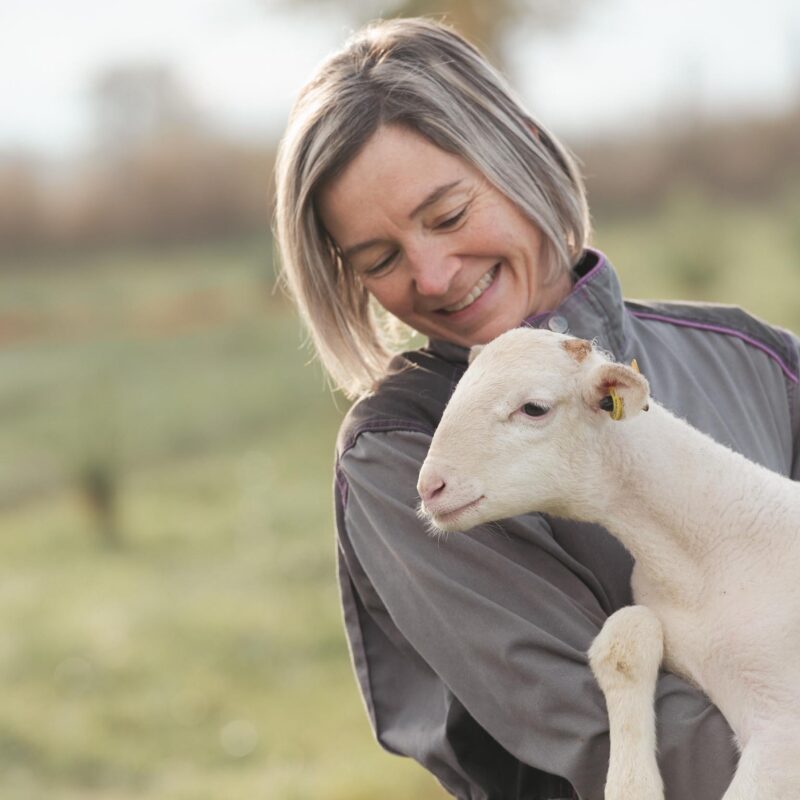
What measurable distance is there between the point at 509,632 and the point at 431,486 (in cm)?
26

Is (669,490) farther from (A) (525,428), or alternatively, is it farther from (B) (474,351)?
(B) (474,351)

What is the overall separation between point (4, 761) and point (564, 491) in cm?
411

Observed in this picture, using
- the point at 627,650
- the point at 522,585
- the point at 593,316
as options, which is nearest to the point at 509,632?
the point at 522,585

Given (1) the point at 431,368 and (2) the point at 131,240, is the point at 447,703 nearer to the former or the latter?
(1) the point at 431,368

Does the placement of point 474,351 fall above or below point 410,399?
above

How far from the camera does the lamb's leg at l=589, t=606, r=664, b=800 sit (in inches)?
72.0

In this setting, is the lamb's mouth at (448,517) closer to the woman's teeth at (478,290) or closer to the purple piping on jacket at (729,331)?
the woman's teeth at (478,290)

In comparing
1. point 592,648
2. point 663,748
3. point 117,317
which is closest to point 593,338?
point 592,648

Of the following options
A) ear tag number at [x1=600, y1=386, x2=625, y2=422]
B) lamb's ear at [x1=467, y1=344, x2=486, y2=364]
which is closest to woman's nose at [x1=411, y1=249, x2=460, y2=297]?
lamb's ear at [x1=467, y1=344, x2=486, y2=364]

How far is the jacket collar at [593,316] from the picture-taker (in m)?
2.32

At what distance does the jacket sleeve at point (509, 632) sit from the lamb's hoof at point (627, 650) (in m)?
0.04

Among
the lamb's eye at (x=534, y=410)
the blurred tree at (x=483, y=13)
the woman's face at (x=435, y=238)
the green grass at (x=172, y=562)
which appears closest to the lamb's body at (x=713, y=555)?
the lamb's eye at (x=534, y=410)

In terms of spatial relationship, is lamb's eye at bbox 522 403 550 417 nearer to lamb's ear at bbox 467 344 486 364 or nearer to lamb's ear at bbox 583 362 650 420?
lamb's ear at bbox 583 362 650 420

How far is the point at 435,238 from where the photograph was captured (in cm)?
232
